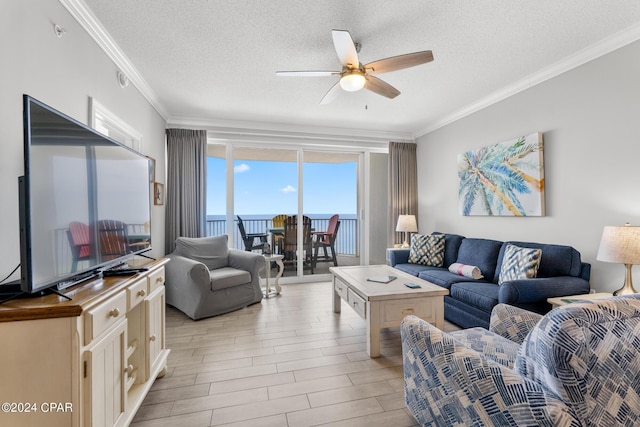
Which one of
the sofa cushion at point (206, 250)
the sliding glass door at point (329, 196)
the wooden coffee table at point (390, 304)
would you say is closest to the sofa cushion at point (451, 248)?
the wooden coffee table at point (390, 304)

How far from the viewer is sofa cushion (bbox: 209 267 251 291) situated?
3.24 metres

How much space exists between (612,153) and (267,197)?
4.15m

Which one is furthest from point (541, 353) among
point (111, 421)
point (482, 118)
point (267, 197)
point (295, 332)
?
point (267, 197)

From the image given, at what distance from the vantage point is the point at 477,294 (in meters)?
2.64

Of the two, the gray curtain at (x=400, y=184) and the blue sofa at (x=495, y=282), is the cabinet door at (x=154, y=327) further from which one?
the gray curtain at (x=400, y=184)

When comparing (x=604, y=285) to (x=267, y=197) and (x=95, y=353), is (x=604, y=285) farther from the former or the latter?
(x=267, y=197)

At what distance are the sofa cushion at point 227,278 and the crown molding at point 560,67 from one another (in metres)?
3.66

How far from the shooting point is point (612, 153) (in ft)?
7.97

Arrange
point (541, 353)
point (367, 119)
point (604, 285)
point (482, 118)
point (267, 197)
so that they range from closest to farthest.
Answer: point (541, 353) → point (604, 285) → point (482, 118) → point (367, 119) → point (267, 197)

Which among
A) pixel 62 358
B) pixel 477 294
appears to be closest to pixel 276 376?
pixel 62 358

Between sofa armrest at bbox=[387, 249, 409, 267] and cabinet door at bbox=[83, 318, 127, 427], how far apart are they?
3352 mm

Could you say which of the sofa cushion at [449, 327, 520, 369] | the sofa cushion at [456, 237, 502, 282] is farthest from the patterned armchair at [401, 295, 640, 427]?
the sofa cushion at [456, 237, 502, 282]

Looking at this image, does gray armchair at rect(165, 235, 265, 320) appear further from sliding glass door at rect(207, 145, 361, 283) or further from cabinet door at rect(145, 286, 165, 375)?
cabinet door at rect(145, 286, 165, 375)

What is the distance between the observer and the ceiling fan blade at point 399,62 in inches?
81.8
